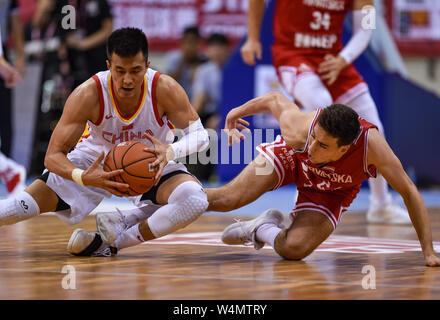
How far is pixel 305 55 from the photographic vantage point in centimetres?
639

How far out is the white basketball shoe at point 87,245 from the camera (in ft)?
14.1

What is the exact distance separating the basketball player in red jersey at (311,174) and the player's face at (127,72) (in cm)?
70

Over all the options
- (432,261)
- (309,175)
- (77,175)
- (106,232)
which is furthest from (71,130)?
(432,261)

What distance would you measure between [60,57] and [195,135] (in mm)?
8196

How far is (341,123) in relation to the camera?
3.96 m

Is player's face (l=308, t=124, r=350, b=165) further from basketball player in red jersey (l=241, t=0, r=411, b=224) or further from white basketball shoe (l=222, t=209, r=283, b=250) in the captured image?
basketball player in red jersey (l=241, t=0, r=411, b=224)

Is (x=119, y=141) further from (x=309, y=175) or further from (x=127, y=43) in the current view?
(x=309, y=175)

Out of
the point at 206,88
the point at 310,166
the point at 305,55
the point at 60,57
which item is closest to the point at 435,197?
the point at 206,88

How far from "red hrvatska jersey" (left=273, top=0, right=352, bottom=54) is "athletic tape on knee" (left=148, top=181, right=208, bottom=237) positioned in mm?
2494

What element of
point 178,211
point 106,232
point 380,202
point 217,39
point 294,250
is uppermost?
point 217,39

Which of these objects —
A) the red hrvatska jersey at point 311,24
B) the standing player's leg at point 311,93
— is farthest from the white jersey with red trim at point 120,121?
the red hrvatska jersey at point 311,24

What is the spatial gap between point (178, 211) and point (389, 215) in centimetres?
312

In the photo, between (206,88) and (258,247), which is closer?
(258,247)
